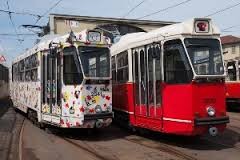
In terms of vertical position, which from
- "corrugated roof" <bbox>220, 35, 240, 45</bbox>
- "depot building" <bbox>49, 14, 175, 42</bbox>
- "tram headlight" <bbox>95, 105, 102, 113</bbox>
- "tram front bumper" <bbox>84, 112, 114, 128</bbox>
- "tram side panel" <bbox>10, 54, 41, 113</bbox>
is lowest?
"tram front bumper" <bbox>84, 112, 114, 128</bbox>

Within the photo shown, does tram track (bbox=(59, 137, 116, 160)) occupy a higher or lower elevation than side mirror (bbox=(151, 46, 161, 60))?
lower

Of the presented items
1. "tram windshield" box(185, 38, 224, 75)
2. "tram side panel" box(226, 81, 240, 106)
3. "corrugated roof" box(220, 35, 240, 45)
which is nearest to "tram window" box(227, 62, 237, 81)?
"tram side panel" box(226, 81, 240, 106)

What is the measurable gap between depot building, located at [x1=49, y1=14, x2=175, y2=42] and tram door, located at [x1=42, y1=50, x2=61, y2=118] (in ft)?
57.9

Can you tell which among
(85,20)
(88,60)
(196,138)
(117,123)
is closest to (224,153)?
(196,138)

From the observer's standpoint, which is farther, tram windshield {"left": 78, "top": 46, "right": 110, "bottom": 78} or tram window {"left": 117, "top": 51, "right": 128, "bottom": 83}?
tram window {"left": 117, "top": 51, "right": 128, "bottom": 83}

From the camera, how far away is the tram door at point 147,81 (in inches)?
502

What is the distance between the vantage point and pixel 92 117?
13.7 m

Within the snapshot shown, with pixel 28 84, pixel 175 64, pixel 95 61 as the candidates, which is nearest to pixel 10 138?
pixel 95 61

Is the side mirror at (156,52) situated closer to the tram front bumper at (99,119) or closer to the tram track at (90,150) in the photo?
the tram front bumper at (99,119)

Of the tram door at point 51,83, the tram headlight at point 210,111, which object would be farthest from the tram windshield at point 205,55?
the tram door at point 51,83

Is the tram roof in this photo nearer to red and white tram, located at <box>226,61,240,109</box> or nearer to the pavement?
the pavement

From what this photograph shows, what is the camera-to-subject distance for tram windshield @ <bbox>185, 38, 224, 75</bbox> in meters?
11.8

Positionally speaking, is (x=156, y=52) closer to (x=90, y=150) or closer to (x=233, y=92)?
(x=90, y=150)

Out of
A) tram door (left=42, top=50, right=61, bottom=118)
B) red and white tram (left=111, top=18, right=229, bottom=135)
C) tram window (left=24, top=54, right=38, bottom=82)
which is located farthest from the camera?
tram window (left=24, top=54, right=38, bottom=82)
